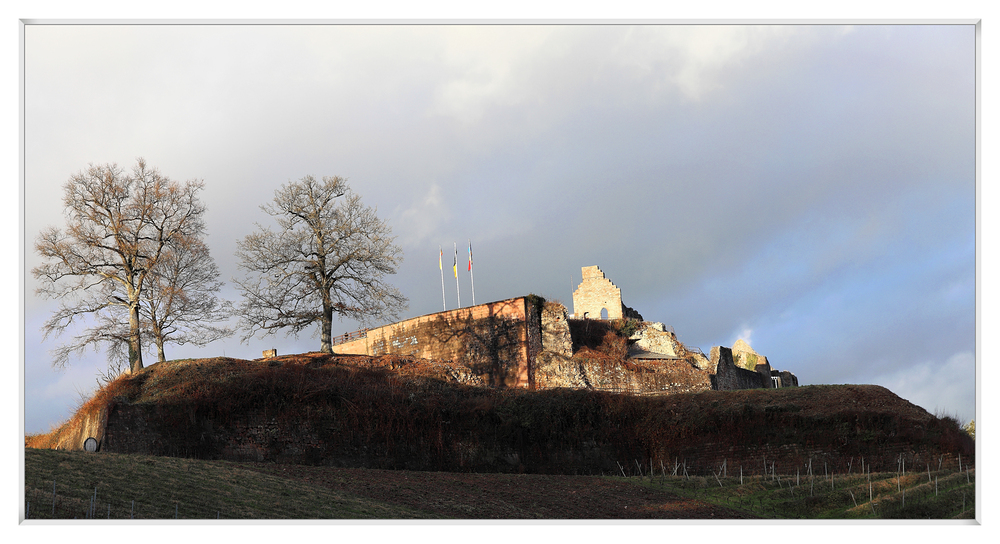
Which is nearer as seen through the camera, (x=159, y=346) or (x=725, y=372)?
(x=159, y=346)

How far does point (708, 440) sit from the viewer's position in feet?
76.1

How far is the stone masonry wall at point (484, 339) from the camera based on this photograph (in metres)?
29.4

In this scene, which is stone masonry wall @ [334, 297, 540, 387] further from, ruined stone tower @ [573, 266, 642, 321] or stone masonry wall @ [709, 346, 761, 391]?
ruined stone tower @ [573, 266, 642, 321]

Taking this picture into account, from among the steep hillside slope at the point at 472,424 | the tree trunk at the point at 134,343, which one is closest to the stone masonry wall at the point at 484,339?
the steep hillside slope at the point at 472,424

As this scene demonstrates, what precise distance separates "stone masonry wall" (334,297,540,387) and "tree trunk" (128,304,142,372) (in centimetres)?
1062

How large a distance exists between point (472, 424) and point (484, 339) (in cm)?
753

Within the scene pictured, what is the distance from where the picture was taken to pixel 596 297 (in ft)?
160

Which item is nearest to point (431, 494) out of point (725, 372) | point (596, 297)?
point (725, 372)

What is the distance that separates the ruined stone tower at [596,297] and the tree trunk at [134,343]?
93.5ft

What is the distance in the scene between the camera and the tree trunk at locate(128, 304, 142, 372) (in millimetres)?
24953

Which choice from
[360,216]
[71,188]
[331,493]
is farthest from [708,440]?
[71,188]

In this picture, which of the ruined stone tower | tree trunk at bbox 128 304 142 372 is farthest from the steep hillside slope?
the ruined stone tower

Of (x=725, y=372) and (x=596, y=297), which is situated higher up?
(x=596, y=297)

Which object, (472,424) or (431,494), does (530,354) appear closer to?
(472,424)
